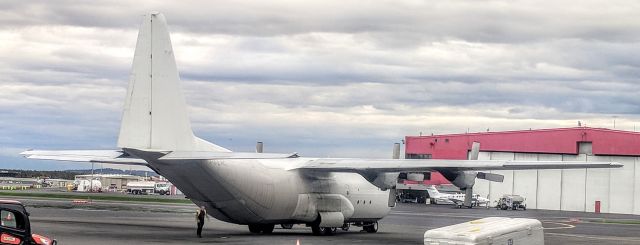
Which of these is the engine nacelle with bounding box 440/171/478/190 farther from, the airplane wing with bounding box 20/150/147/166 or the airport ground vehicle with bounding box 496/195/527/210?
the airport ground vehicle with bounding box 496/195/527/210

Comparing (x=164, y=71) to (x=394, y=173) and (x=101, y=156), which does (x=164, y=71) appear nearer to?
(x=101, y=156)

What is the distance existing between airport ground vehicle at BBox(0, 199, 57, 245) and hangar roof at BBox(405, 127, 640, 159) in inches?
3097

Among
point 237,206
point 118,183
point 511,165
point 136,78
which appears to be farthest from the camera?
point 118,183

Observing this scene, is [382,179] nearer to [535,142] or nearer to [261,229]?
[261,229]

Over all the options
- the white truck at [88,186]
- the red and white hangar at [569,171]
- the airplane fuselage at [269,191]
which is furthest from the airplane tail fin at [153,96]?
the white truck at [88,186]

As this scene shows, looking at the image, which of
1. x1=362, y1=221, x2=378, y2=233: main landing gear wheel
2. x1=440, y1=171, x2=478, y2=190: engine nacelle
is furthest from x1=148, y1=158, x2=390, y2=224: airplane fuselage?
x1=440, y1=171, x2=478, y2=190: engine nacelle

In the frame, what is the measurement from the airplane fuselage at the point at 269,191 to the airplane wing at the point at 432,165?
4.75 feet

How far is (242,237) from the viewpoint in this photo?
37562 mm

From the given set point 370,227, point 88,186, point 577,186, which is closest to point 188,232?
point 370,227

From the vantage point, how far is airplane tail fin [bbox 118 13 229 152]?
30.8 metres

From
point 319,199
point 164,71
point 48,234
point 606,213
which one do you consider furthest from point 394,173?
point 606,213

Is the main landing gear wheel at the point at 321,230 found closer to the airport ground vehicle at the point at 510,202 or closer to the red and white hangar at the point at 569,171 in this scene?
the airport ground vehicle at the point at 510,202

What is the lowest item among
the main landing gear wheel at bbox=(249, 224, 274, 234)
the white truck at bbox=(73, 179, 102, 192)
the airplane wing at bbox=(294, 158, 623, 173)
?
the white truck at bbox=(73, 179, 102, 192)

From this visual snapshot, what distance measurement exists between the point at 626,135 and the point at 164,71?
69.9 m
